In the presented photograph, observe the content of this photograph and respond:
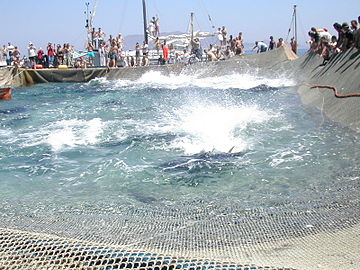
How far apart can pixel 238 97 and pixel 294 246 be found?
15899 millimetres

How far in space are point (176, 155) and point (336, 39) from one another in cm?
1143

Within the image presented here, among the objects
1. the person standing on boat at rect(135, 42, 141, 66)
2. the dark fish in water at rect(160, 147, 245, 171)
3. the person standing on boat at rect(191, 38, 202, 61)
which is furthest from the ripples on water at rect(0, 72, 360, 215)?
the person standing on boat at rect(135, 42, 141, 66)

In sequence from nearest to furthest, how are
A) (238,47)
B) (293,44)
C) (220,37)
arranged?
(293,44) → (238,47) → (220,37)

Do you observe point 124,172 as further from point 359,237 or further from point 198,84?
point 198,84

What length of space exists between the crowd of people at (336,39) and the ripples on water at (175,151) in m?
2.44

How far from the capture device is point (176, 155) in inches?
404

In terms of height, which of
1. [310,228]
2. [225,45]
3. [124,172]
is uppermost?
[225,45]

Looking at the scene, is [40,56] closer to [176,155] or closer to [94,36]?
[94,36]

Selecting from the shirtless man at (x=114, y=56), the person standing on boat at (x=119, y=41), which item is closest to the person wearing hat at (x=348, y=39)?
the shirtless man at (x=114, y=56)

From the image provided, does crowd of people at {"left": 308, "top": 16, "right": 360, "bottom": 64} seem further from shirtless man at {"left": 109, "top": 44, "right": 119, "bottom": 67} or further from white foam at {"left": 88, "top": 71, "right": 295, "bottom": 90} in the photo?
shirtless man at {"left": 109, "top": 44, "right": 119, "bottom": 67}

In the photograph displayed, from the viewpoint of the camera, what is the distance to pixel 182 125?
46.4ft

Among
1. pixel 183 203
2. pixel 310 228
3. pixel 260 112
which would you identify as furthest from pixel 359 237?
pixel 260 112

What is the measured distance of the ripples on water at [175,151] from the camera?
7617 millimetres

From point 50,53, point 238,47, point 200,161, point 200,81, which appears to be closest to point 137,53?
point 50,53
